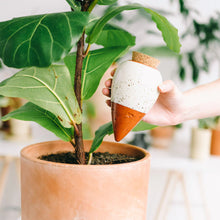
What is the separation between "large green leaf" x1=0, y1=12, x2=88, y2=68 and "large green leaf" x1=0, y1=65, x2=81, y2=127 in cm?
8

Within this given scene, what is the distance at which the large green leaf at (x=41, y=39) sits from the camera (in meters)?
0.36

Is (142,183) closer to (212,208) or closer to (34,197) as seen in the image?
(34,197)

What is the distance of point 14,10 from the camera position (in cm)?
166

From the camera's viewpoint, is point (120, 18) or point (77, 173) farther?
point (120, 18)

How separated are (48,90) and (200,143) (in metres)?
1.25

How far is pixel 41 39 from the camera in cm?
36

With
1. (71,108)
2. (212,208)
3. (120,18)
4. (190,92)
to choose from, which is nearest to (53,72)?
(71,108)

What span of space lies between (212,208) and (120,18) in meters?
1.56

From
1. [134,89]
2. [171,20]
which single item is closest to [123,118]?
[134,89]

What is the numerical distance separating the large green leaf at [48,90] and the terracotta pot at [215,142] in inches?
52.9

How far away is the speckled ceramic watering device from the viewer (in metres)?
0.45

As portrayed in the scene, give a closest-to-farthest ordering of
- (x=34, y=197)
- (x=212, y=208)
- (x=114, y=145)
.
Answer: (x=34, y=197) → (x=114, y=145) → (x=212, y=208)

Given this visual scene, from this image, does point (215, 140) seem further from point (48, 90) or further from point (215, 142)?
point (48, 90)

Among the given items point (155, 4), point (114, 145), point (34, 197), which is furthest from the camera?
point (155, 4)
